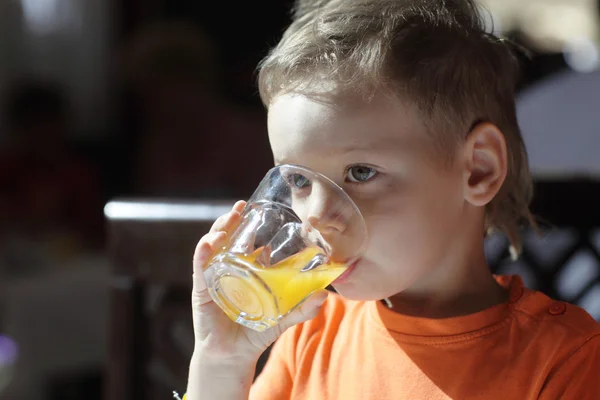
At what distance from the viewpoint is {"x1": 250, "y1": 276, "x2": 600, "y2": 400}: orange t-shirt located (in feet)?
2.65

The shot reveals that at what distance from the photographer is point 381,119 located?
2.63 ft

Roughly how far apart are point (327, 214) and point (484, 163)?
0.20 metres

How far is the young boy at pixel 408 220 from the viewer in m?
0.81

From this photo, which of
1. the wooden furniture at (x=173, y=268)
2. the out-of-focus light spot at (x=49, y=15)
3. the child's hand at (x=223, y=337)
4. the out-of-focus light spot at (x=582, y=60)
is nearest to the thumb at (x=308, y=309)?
the child's hand at (x=223, y=337)

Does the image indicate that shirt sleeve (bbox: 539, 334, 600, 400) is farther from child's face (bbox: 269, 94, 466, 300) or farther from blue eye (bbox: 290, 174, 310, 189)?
blue eye (bbox: 290, 174, 310, 189)

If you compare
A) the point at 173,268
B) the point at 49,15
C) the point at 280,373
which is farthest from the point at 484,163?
the point at 49,15

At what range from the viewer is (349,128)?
2.61 feet

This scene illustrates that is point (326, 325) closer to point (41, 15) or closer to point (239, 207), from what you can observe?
point (239, 207)

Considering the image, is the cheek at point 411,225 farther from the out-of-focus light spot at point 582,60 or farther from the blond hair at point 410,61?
the out-of-focus light spot at point 582,60

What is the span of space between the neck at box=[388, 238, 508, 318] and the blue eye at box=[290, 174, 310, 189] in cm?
19

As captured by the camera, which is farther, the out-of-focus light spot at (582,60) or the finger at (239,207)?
the out-of-focus light spot at (582,60)

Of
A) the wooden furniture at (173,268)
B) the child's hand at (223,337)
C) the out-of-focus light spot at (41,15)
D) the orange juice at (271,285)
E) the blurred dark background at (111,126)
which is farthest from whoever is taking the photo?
the out-of-focus light spot at (41,15)

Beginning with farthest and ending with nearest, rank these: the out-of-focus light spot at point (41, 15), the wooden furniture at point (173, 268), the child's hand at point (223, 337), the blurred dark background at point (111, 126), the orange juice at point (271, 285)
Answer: the out-of-focus light spot at point (41, 15), the blurred dark background at point (111, 126), the wooden furniture at point (173, 268), the child's hand at point (223, 337), the orange juice at point (271, 285)

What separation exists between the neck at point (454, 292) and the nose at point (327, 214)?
16cm
